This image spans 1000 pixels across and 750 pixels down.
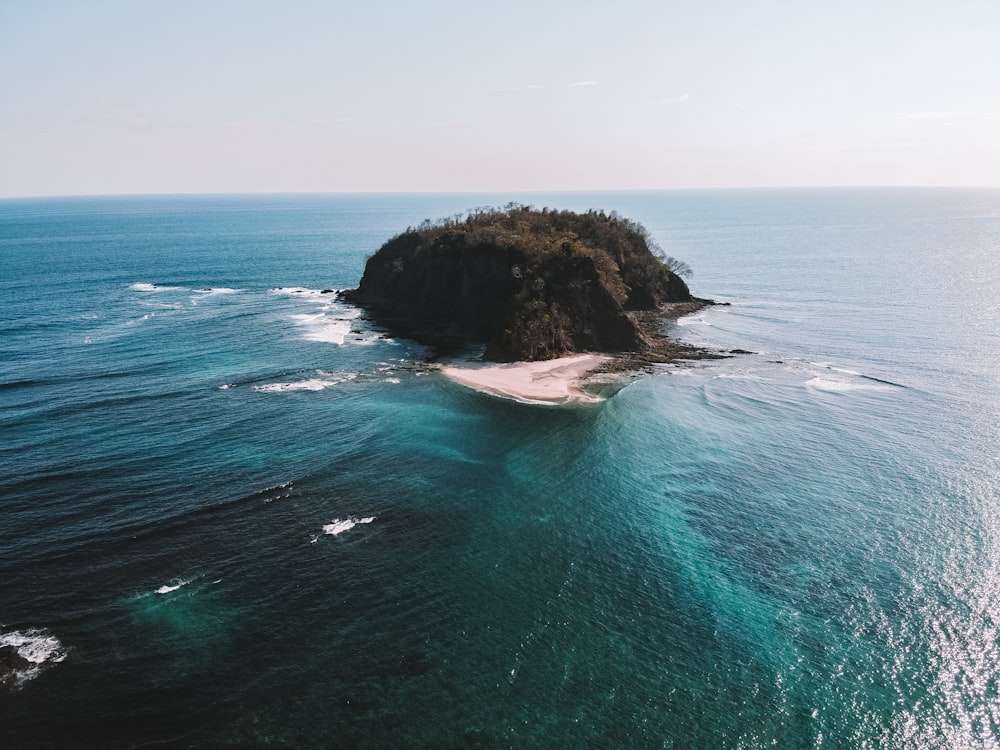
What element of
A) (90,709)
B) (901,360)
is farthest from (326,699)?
(901,360)

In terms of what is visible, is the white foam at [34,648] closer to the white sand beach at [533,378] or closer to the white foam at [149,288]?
the white sand beach at [533,378]

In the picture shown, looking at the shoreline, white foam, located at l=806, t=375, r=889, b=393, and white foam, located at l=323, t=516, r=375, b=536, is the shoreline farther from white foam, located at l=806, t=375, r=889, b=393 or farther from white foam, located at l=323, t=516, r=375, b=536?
white foam, located at l=323, t=516, r=375, b=536

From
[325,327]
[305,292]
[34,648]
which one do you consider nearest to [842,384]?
[325,327]

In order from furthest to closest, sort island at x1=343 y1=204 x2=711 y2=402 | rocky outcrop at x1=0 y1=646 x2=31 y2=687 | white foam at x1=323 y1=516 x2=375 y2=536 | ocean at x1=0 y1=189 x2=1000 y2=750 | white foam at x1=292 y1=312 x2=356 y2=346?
white foam at x1=292 y1=312 x2=356 y2=346 < island at x1=343 y1=204 x2=711 y2=402 < white foam at x1=323 y1=516 x2=375 y2=536 < rocky outcrop at x1=0 y1=646 x2=31 y2=687 < ocean at x1=0 y1=189 x2=1000 y2=750

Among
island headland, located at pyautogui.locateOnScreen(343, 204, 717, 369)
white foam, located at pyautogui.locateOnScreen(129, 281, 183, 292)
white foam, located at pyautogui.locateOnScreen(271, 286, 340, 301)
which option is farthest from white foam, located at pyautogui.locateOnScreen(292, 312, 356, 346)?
white foam, located at pyautogui.locateOnScreen(129, 281, 183, 292)

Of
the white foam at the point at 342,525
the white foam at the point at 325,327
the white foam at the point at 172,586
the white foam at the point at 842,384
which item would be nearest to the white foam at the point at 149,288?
the white foam at the point at 325,327
